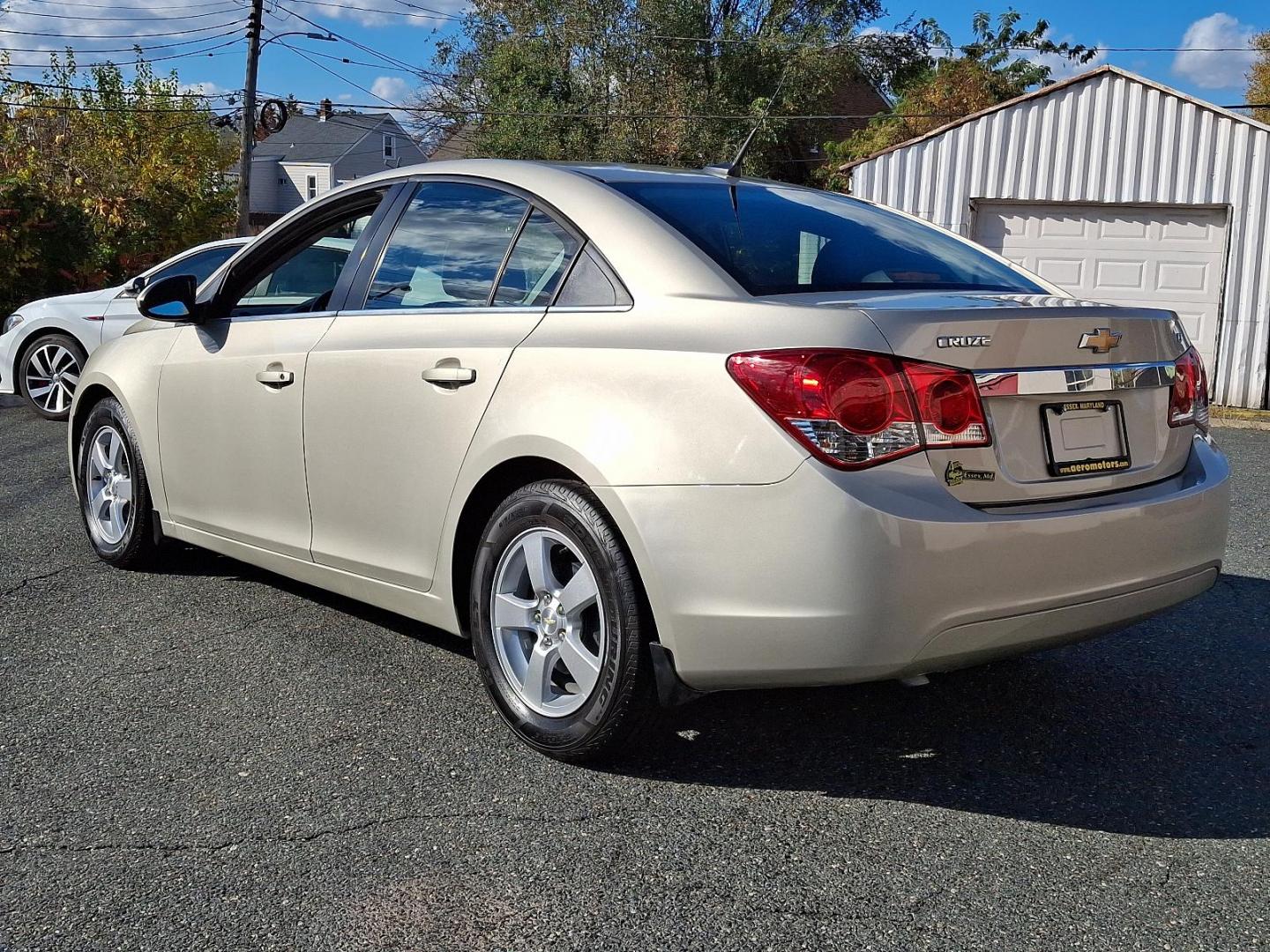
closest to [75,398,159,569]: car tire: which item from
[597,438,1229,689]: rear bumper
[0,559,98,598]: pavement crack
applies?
[0,559,98,598]: pavement crack

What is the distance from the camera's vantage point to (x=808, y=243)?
3662mm

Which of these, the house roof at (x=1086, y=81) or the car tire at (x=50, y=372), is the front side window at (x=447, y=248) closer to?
the car tire at (x=50, y=372)

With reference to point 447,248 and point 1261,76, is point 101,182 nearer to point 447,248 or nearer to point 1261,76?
point 447,248

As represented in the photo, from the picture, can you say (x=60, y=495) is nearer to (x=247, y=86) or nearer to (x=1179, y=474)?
(x=1179, y=474)

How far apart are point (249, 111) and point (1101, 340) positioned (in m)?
30.5

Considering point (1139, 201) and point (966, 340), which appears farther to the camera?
point (1139, 201)

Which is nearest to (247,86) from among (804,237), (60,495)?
(60,495)

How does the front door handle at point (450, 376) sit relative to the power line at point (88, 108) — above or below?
below

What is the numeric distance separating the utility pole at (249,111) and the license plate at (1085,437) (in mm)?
27977

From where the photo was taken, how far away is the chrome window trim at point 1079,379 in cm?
299

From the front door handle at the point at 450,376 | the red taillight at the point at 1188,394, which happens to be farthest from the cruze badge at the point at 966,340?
the front door handle at the point at 450,376

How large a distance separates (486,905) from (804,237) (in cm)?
202

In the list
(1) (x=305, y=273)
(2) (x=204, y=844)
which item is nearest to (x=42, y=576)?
(1) (x=305, y=273)

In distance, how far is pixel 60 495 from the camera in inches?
292
